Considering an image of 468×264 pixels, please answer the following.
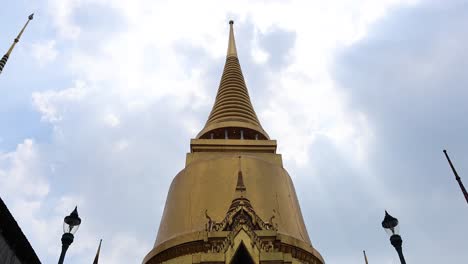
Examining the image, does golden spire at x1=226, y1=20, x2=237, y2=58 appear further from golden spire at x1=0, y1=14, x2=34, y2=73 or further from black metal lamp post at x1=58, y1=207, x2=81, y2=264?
black metal lamp post at x1=58, y1=207, x2=81, y2=264

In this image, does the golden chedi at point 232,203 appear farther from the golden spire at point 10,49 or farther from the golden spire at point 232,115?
the golden spire at point 10,49

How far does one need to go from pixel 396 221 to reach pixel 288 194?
36.6 ft

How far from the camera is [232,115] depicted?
87.9ft

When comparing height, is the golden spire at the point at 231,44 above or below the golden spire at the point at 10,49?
above

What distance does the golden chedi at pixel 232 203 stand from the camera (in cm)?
1201

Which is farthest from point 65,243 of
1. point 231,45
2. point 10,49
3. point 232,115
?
point 231,45

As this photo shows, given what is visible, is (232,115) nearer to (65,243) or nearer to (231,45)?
(231,45)

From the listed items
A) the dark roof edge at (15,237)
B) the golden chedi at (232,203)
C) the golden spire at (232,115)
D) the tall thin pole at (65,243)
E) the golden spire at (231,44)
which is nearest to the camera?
the tall thin pole at (65,243)

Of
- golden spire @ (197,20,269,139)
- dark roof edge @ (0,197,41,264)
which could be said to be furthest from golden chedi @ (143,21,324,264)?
dark roof edge @ (0,197,41,264)

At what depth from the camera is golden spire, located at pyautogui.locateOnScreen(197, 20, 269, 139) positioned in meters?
25.4

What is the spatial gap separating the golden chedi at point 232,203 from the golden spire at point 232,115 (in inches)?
2.3

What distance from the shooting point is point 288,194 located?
21.2 metres

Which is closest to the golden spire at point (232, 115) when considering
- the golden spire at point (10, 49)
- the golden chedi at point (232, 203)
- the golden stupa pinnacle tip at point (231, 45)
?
the golden chedi at point (232, 203)

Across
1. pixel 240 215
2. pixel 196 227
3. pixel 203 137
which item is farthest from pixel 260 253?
pixel 203 137
